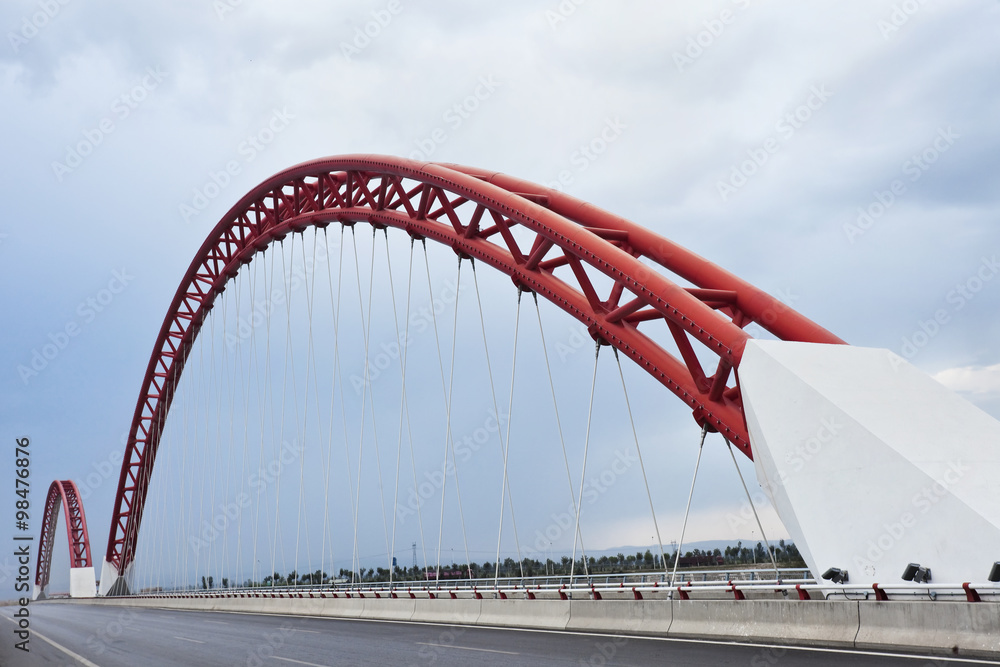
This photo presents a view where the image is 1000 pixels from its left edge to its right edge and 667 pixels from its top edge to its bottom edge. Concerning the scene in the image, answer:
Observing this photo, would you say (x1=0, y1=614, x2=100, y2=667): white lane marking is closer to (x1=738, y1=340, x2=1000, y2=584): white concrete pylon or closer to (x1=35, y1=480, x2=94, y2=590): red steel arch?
(x1=738, y1=340, x2=1000, y2=584): white concrete pylon

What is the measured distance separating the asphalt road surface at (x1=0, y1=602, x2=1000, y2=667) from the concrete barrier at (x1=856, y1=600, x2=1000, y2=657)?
62cm

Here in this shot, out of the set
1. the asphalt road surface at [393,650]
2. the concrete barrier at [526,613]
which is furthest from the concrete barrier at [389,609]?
the concrete barrier at [526,613]

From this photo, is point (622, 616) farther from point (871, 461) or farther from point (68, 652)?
point (68, 652)

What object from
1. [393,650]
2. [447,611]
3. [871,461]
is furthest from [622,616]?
[447,611]

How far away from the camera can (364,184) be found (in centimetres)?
2886

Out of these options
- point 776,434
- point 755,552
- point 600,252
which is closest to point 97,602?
point 755,552

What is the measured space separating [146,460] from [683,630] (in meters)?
54.4

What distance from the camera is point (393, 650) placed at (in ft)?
47.6

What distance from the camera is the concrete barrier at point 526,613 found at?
17.7 m

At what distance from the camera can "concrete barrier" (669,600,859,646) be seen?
1177 centimetres

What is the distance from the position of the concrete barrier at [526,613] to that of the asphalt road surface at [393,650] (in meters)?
0.71

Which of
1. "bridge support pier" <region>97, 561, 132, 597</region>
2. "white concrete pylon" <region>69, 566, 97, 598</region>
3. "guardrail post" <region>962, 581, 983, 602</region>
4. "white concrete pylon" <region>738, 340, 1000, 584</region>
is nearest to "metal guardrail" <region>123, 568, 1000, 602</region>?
"guardrail post" <region>962, 581, 983, 602</region>

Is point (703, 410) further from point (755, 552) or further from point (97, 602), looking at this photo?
point (97, 602)

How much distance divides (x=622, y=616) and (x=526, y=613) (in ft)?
10.7
